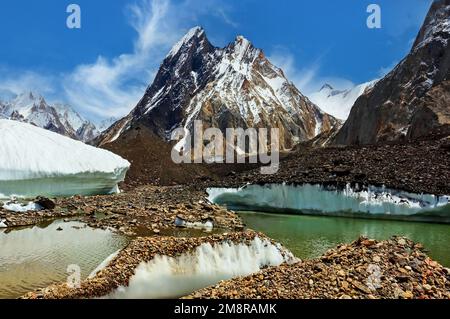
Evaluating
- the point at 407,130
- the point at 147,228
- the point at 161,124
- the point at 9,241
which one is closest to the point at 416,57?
the point at 407,130

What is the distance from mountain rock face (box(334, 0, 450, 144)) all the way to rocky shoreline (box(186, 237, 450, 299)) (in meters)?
56.3

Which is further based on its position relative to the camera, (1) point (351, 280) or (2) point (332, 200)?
(2) point (332, 200)

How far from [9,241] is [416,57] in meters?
77.0

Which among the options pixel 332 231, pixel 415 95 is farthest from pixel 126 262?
pixel 415 95

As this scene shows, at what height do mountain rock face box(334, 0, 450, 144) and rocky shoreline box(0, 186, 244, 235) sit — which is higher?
mountain rock face box(334, 0, 450, 144)

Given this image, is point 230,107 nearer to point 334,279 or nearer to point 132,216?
point 132,216

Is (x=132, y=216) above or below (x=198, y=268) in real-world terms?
above

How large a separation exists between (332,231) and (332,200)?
332 inches

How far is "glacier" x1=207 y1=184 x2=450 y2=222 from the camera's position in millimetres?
28438

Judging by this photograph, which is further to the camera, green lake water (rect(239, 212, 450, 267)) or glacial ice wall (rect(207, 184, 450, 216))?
glacial ice wall (rect(207, 184, 450, 216))

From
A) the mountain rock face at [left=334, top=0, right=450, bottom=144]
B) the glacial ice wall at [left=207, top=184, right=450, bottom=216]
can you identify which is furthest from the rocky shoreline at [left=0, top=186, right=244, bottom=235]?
the mountain rock face at [left=334, top=0, right=450, bottom=144]

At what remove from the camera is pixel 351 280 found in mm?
8562

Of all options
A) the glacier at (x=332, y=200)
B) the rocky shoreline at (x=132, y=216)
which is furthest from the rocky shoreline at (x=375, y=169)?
the rocky shoreline at (x=132, y=216)

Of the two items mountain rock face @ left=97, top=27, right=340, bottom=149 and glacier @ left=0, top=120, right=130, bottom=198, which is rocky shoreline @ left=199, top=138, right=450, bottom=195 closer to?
glacier @ left=0, top=120, right=130, bottom=198
